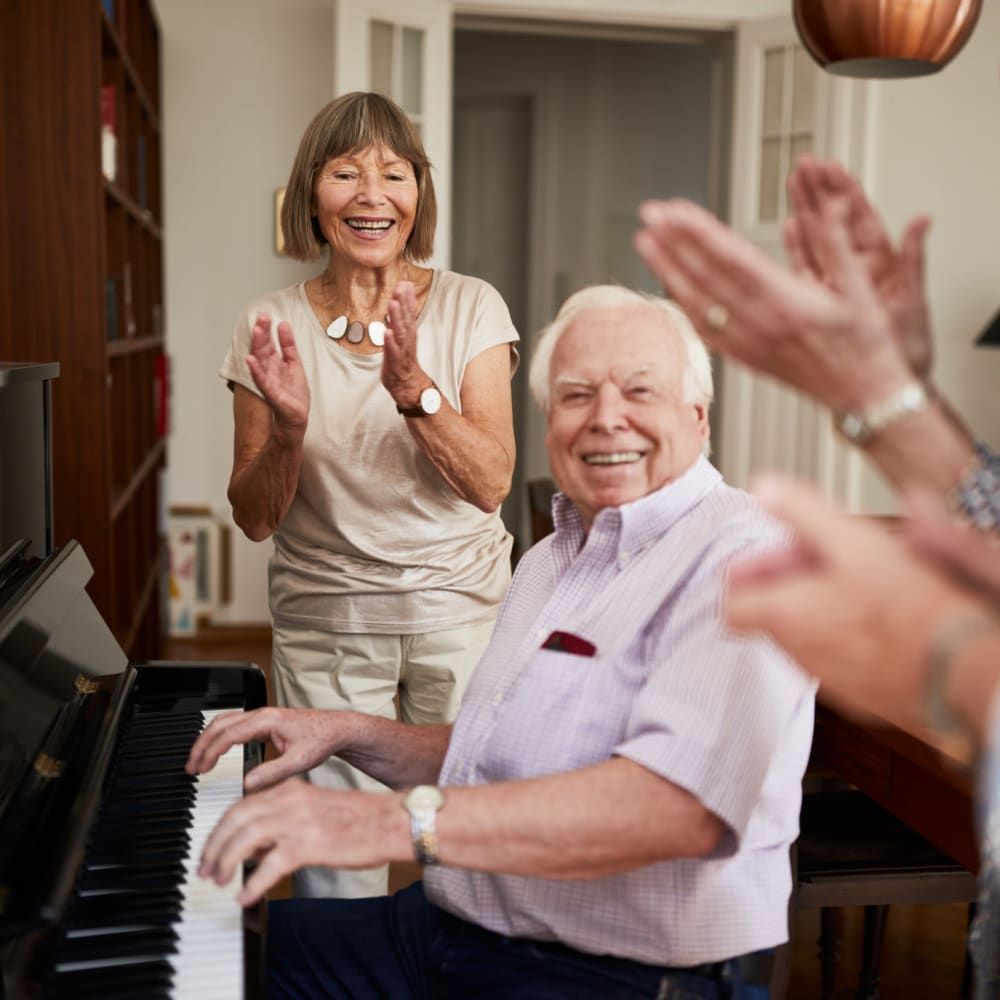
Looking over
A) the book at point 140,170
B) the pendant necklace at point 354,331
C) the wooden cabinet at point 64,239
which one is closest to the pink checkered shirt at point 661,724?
the pendant necklace at point 354,331

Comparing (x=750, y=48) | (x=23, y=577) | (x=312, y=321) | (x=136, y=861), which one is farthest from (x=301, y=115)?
(x=136, y=861)

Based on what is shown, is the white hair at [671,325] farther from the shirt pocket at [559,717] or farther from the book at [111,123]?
the book at [111,123]

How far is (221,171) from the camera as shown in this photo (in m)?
5.16

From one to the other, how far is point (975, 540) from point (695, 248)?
0.95ft

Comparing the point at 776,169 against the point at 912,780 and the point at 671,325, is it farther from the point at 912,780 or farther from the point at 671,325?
the point at 671,325

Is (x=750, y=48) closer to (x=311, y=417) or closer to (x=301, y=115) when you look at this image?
(x=301, y=115)

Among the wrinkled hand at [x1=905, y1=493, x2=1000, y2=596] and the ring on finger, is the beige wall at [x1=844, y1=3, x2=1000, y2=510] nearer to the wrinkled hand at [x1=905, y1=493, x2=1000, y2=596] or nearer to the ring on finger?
the ring on finger

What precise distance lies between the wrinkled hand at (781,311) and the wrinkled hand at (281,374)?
3.51ft

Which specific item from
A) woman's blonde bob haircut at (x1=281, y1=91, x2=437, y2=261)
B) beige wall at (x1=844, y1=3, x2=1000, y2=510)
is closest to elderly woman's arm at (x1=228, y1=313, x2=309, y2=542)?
woman's blonde bob haircut at (x1=281, y1=91, x2=437, y2=261)

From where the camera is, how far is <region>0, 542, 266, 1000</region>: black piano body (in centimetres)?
106

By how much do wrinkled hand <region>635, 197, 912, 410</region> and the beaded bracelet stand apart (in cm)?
11

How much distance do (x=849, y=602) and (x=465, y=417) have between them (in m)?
1.43

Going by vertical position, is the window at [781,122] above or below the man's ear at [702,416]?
above

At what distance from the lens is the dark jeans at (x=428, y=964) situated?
4.33ft
